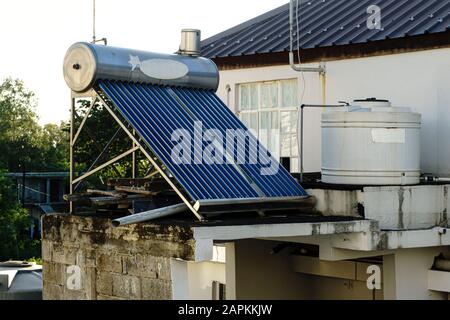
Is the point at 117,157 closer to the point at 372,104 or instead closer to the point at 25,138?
the point at 372,104

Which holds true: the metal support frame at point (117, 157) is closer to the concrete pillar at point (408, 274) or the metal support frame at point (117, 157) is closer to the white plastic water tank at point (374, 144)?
the white plastic water tank at point (374, 144)

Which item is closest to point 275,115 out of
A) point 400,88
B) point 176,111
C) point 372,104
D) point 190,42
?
point 400,88

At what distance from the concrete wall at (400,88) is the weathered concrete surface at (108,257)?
5.28 m

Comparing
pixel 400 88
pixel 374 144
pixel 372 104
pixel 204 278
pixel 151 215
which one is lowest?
pixel 204 278

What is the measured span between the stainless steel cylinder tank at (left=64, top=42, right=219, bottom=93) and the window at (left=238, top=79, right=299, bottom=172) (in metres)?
2.96

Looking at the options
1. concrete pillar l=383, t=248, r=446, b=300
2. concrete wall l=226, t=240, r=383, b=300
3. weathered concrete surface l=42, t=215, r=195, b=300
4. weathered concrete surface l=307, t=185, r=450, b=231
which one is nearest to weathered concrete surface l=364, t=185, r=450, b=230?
weathered concrete surface l=307, t=185, r=450, b=231

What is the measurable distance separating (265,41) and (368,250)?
6653mm

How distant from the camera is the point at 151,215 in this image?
12758 millimetres

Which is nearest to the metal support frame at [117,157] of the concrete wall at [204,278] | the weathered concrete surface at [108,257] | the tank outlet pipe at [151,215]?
the tank outlet pipe at [151,215]

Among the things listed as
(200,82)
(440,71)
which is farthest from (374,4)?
(200,82)

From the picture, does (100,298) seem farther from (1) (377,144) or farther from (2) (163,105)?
(1) (377,144)

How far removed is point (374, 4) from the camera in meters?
18.3

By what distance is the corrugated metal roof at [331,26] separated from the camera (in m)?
16.1

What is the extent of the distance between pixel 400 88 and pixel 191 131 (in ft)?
14.0
